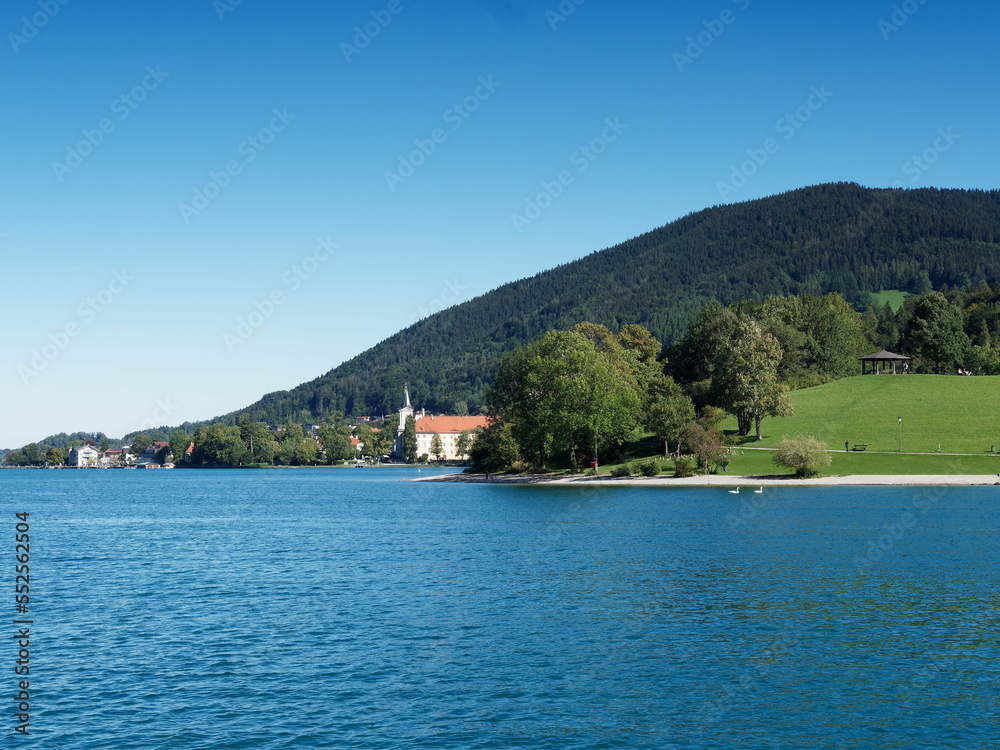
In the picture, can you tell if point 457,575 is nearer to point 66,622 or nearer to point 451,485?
point 66,622

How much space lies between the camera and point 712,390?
373 feet

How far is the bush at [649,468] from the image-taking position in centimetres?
10294

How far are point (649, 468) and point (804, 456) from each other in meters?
18.8

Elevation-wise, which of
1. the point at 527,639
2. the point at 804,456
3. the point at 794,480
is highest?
the point at 804,456

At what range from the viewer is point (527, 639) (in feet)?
89.6

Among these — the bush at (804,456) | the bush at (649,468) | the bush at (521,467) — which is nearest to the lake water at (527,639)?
the bush at (804,456)

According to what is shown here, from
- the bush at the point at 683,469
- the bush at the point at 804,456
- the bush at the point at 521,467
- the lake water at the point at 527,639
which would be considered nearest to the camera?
the lake water at the point at 527,639

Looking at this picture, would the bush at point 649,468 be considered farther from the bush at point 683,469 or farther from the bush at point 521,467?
the bush at point 521,467

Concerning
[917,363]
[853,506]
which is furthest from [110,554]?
[917,363]

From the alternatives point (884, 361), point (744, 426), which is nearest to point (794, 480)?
point (744, 426)

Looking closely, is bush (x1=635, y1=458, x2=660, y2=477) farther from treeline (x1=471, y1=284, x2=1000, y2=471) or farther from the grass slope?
the grass slope

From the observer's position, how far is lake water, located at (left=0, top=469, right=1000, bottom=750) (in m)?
19.5

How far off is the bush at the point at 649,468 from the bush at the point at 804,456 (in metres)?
15.2

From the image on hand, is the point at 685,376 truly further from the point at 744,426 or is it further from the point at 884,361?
the point at 884,361
